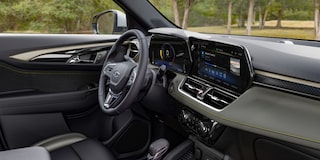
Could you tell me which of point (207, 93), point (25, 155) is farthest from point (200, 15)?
point (25, 155)

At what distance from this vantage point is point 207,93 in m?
1.40

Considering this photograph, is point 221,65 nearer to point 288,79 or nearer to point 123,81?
point 288,79

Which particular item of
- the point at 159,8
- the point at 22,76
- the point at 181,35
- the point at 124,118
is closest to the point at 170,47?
the point at 181,35

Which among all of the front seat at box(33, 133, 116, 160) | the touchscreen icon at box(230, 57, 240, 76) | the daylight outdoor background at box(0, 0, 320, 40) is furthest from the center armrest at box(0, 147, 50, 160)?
the daylight outdoor background at box(0, 0, 320, 40)

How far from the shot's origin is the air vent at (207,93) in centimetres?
130

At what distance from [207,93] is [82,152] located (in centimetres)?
70

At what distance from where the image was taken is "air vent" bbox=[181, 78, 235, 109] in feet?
4.26

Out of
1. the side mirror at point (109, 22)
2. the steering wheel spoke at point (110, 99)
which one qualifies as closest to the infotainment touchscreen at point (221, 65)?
the steering wheel spoke at point (110, 99)

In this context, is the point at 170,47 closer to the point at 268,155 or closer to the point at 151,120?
the point at 151,120

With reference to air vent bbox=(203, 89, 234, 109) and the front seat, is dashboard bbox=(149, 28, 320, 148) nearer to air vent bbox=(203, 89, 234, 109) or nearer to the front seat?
air vent bbox=(203, 89, 234, 109)

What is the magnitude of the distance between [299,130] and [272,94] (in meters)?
0.17

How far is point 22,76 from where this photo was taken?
1976 millimetres

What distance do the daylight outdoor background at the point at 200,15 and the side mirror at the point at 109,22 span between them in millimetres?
48

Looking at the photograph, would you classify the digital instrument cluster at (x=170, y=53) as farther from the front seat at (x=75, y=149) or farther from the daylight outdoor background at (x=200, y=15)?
the front seat at (x=75, y=149)
